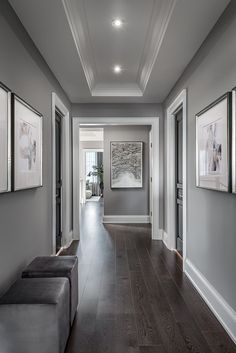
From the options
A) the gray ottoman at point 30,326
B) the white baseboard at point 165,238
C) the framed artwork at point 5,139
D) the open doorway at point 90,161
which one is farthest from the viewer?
the open doorway at point 90,161

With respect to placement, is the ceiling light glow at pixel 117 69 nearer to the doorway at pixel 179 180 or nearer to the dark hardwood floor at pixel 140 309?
the doorway at pixel 179 180

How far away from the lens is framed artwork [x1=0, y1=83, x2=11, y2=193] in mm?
1998

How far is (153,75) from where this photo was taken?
A: 3.71 m

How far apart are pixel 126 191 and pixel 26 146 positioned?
4.47 m

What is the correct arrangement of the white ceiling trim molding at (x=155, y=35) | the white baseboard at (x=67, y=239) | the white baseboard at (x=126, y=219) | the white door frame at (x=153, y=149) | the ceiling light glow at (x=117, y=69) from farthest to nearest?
the white baseboard at (x=126, y=219) < the white door frame at (x=153, y=149) < the white baseboard at (x=67, y=239) < the ceiling light glow at (x=117, y=69) < the white ceiling trim molding at (x=155, y=35)

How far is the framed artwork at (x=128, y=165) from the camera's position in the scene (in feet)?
22.4

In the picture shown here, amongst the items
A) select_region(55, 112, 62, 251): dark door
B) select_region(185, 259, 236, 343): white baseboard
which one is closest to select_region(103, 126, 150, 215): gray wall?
select_region(55, 112, 62, 251): dark door

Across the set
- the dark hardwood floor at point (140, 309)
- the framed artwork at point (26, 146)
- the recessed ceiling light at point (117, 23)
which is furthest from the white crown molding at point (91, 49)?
the dark hardwood floor at point (140, 309)

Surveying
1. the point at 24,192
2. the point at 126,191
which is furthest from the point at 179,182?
the point at 126,191

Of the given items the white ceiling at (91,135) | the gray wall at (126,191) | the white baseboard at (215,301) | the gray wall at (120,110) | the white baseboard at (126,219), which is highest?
the white ceiling at (91,135)

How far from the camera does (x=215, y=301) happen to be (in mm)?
2438

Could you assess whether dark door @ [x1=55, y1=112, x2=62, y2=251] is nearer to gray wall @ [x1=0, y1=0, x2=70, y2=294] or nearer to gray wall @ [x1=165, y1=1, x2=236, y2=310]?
gray wall @ [x1=0, y1=0, x2=70, y2=294]

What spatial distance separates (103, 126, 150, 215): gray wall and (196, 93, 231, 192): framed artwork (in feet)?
12.8

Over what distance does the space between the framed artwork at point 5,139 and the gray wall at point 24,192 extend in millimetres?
94
